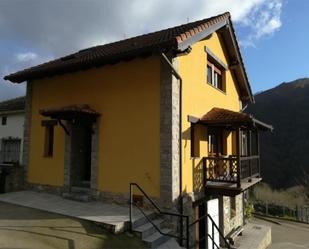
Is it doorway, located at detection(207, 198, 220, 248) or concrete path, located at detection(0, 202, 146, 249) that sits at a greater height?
concrete path, located at detection(0, 202, 146, 249)

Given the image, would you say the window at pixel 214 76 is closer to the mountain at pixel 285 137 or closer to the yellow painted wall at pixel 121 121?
the yellow painted wall at pixel 121 121

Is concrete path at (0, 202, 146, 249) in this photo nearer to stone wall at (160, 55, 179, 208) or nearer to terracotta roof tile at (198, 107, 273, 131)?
stone wall at (160, 55, 179, 208)

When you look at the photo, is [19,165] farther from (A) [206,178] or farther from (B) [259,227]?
(B) [259,227]

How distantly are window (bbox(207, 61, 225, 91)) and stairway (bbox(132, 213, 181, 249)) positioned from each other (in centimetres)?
650

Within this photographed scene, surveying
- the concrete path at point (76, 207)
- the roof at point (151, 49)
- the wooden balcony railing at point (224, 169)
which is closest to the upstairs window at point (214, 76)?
the roof at point (151, 49)

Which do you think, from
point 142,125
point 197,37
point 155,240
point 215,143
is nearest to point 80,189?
point 142,125

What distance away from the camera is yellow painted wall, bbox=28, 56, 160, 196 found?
989 cm

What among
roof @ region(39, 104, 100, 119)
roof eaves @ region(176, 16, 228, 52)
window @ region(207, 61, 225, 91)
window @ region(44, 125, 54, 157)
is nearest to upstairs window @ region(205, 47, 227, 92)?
window @ region(207, 61, 225, 91)

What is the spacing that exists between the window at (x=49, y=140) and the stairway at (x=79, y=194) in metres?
1.85

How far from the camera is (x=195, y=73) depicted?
1141 cm

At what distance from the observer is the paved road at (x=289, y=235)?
15421 millimetres

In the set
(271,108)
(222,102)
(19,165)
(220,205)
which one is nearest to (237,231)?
(220,205)

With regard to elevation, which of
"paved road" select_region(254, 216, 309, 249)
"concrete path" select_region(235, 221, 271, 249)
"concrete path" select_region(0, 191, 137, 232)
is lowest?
"paved road" select_region(254, 216, 309, 249)

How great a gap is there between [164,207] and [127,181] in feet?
4.70
